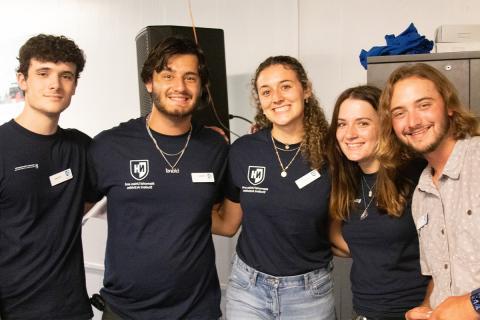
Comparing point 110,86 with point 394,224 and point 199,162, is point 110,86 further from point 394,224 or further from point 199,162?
point 394,224

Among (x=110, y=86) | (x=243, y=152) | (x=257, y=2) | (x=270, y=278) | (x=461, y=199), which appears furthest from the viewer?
(x=110, y=86)

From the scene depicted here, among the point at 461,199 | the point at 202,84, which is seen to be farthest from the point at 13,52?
the point at 461,199

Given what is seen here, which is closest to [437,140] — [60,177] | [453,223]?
[453,223]

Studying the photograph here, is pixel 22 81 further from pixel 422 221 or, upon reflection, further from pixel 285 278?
pixel 422 221

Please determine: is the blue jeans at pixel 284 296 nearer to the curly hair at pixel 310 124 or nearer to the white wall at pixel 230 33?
the curly hair at pixel 310 124

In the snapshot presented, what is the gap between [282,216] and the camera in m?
1.81

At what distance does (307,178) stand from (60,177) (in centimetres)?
92

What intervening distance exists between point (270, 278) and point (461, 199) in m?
0.75

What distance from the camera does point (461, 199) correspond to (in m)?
1.40

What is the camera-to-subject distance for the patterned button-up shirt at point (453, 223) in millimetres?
1367

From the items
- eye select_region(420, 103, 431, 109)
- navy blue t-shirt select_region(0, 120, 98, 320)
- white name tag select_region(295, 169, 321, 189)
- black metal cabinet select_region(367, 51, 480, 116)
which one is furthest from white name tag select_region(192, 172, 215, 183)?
black metal cabinet select_region(367, 51, 480, 116)

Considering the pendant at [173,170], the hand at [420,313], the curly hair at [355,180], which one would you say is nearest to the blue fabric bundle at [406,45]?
the curly hair at [355,180]

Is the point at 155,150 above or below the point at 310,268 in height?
above

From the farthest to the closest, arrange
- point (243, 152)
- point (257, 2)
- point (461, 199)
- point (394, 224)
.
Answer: point (257, 2)
point (243, 152)
point (394, 224)
point (461, 199)
